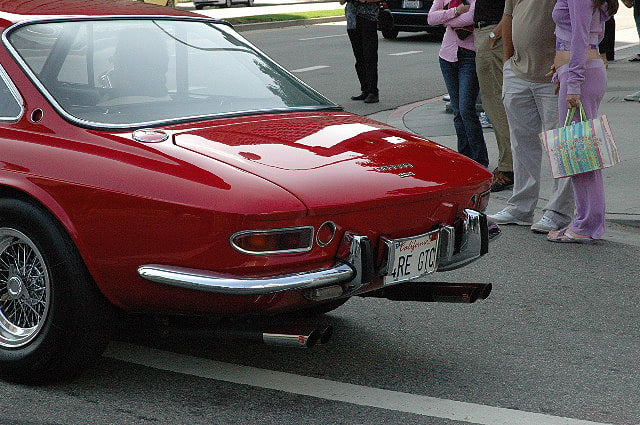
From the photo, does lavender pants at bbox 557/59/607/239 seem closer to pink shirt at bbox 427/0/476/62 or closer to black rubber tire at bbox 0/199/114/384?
pink shirt at bbox 427/0/476/62

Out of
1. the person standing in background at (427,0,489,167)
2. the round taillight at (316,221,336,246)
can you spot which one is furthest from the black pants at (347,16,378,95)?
the round taillight at (316,221,336,246)

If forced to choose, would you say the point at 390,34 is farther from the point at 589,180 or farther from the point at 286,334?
the point at 286,334

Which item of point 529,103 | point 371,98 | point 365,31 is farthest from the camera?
point 371,98

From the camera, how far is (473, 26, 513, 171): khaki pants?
8383 mm

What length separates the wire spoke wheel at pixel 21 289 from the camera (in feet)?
14.6

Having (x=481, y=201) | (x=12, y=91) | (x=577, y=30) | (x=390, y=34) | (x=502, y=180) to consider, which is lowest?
(x=390, y=34)

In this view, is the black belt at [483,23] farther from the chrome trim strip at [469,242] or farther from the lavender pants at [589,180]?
the chrome trim strip at [469,242]

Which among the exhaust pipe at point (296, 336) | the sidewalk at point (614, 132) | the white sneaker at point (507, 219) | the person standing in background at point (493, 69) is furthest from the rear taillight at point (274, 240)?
the person standing in background at point (493, 69)

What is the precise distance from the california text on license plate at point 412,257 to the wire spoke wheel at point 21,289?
1.33 meters

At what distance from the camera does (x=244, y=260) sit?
4.01 meters

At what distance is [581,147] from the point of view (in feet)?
22.0

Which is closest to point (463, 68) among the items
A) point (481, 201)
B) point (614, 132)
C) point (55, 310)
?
point (614, 132)

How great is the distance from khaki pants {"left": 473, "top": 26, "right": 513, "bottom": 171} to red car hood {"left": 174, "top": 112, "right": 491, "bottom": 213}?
3.43m

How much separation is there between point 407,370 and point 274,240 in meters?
1.05
